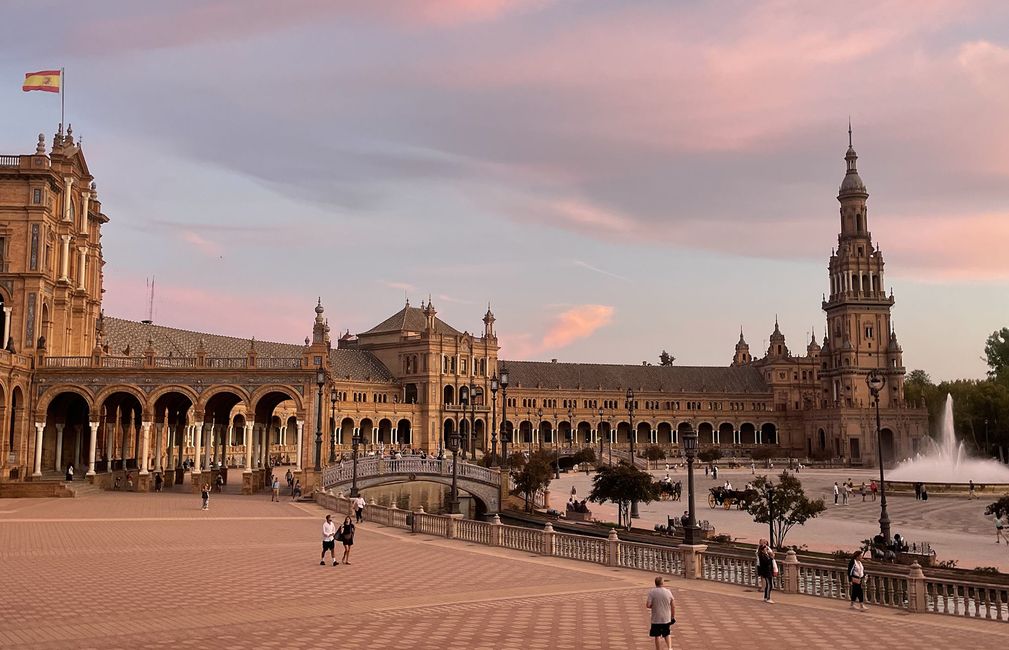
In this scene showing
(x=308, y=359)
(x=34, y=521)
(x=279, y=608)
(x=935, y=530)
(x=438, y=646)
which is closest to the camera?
(x=438, y=646)

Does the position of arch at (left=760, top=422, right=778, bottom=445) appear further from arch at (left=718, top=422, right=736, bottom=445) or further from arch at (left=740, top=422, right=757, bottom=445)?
arch at (left=718, top=422, right=736, bottom=445)

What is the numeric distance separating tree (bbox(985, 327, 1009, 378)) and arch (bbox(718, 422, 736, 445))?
40.5 m

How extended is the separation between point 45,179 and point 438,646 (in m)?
54.3

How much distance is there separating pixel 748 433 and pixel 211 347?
89.2 m

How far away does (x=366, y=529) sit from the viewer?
121ft

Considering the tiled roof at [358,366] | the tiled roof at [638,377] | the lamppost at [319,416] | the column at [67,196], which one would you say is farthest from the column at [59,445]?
the tiled roof at [638,377]

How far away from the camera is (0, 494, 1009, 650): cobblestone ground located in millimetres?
16328

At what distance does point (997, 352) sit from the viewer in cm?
14262

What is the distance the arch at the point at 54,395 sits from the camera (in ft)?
181

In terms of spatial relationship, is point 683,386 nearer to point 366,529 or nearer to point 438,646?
point 366,529

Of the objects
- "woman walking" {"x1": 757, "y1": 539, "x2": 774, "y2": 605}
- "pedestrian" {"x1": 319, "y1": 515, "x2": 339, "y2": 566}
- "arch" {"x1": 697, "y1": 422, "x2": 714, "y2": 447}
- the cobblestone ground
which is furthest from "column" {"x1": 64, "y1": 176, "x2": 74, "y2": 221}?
"arch" {"x1": 697, "y1": 422, "x2": 714, "y2": 447}

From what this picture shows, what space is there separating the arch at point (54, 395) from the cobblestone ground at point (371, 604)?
2560 cm

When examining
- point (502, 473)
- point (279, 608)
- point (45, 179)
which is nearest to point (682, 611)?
point (279, 608)

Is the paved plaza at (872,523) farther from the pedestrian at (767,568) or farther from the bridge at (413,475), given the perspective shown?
the pedestrian at (767,568)
